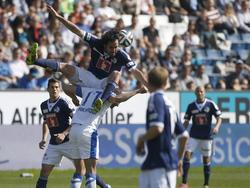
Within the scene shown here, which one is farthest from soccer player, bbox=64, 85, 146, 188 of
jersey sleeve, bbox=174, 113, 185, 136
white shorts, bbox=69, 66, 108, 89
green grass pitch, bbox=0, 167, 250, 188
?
green grass pitch, bbox=0, 167, 250, 188

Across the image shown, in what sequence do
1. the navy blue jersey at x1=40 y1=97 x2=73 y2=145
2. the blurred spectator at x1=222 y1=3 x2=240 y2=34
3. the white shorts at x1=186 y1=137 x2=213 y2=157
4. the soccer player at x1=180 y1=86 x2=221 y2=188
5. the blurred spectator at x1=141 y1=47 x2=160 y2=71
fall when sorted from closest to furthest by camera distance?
the navy blue jersey at x1=40 y1=97 x2=73 y2=145
the white shorts at x1=186 y1=137 x2=213 y2=157
the soccer player at x1=180 y1=86 x2=221 y2=188
the blurred spectator at x1=141 y1=47 x2=160 y2=71
the blurred spectator at x1=222 y1=3 x2=240 y2=34

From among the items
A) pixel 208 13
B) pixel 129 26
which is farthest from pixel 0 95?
pixel 208 13

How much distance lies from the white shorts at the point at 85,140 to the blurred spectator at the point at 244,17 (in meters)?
18.7

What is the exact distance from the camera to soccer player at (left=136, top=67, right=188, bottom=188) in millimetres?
11039

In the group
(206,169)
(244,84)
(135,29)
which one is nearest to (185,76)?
(244,84)

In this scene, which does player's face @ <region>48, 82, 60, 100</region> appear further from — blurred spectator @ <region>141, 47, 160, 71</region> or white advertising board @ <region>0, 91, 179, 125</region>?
blurred spectator @ <region>141, 47, 160, 71</region>

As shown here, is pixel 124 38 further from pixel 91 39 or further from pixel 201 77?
pixel 201 77

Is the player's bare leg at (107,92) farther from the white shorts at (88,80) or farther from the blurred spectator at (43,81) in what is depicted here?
the blurred spectator at (43,81)

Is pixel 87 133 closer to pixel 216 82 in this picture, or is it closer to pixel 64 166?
pixel 64 166

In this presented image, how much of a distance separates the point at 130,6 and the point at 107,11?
107cm

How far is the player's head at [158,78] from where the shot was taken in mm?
10992

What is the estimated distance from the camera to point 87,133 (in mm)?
14508

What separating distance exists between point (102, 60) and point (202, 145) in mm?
7481

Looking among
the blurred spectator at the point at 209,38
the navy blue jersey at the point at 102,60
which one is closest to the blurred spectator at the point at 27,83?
the blurred spectator at the point at 209,38
